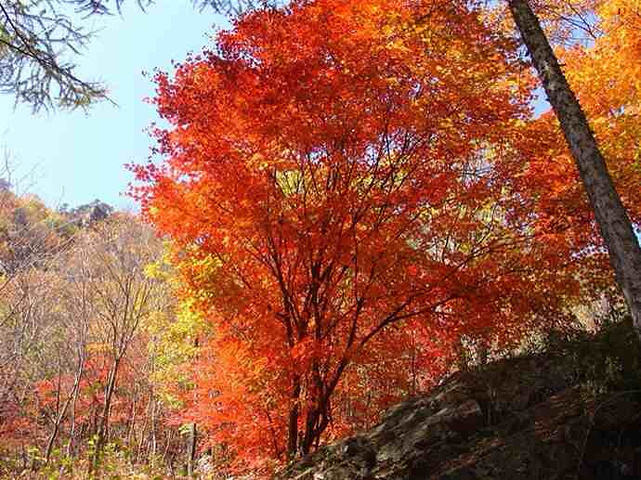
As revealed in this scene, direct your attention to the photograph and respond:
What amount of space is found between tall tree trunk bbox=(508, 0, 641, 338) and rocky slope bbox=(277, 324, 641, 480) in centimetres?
91

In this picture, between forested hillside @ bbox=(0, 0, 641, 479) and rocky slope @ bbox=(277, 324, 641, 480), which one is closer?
rocky slope @ bbox=(277, 324, 641, 480)

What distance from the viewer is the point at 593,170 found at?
15.4 feet

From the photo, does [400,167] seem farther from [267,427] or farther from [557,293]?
[267,427]

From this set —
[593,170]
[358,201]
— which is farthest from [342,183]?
[593,170]

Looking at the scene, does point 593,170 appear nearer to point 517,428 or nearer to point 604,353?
point 604,353

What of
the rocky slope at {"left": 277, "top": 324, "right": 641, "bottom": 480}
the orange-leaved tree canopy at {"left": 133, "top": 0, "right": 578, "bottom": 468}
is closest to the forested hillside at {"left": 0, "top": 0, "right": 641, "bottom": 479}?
the orange-leaved tree canopy at {"left": 133, "top": 0, "right": 578, "bottom": 468}

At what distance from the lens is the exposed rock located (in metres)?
4.38

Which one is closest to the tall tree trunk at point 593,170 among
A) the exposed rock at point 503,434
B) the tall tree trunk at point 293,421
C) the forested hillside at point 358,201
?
the forested hillside at point 358,201

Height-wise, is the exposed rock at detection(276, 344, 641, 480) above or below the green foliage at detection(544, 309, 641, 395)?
below

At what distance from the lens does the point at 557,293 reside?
7293mm

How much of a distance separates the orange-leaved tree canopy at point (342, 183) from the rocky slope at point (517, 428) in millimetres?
1327

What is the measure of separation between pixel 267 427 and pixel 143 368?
14539 mm

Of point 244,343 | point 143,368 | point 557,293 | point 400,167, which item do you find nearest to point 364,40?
point 400,167

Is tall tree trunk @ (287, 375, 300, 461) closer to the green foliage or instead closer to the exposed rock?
the exposed rock
